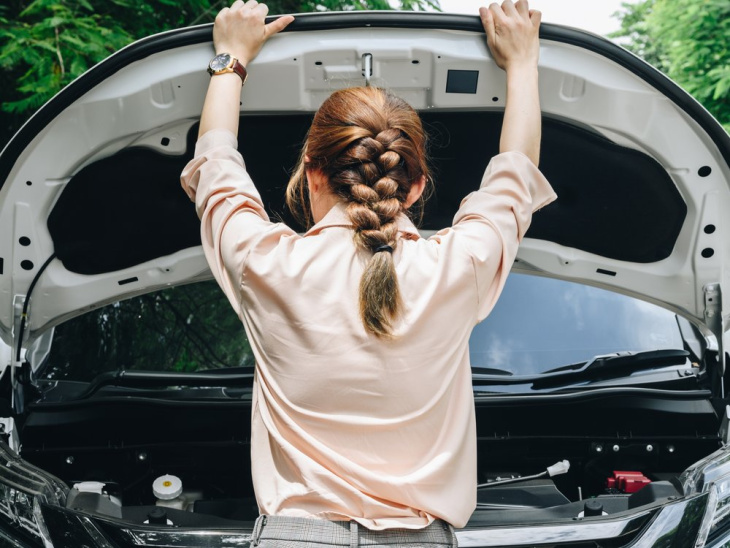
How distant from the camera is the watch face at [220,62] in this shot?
2.09 m

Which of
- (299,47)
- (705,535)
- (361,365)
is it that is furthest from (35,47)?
(705,535)

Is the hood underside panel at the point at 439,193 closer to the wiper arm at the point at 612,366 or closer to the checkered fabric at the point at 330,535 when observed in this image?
the wiper arm at the point at 612,366

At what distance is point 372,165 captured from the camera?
58.8 inches

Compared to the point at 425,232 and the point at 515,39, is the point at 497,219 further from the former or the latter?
the point at 425,232

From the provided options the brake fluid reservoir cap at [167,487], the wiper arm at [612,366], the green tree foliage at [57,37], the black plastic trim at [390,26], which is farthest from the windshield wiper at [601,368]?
the green tree foliage at [57,37]

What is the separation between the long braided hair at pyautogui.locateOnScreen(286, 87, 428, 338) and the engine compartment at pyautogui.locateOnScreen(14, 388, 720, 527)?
1337 millimetres

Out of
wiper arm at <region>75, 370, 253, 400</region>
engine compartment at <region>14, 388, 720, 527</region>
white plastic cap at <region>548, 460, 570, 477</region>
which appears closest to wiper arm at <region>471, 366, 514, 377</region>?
engine compartment at <region>14, 388, 720, 527</region>

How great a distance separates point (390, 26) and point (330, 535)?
143cm

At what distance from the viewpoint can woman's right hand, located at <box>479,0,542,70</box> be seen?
6.92 feet

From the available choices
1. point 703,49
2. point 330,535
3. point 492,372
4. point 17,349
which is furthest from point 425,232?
point 703,49

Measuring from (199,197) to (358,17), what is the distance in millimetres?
828

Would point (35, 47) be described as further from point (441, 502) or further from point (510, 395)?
point (441, 502)

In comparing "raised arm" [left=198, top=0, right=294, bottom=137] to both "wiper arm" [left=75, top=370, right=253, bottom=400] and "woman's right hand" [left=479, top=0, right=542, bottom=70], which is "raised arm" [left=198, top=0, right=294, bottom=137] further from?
"wiper arm" [left=75, top=370, right=253, bottom=400]

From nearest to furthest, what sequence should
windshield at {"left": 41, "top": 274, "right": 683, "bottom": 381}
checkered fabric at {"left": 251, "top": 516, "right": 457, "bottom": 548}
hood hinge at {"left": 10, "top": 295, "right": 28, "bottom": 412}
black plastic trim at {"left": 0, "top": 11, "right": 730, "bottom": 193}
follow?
checkered fabric at {"left": 251, "top": 516, "right": 457, "bottom": 548} < black plastic trim at {"left": 0, "top": 11, "right": 730, "bottom": 193} < hood hinge at {"left": 10, "top": 295, "right": 28, "bottom": 412} < windshield at {"left": 41, "top": 274, "right": 683, "bottom": 381}
